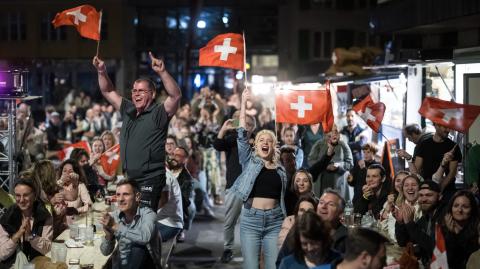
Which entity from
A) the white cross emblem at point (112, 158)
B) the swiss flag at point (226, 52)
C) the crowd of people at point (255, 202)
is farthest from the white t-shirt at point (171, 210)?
the white cross emblem at point (112, 158)

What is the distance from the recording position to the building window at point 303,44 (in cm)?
4841

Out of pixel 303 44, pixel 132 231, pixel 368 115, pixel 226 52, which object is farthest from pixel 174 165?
pixel 303 44

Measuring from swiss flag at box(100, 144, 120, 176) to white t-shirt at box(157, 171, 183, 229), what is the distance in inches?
163

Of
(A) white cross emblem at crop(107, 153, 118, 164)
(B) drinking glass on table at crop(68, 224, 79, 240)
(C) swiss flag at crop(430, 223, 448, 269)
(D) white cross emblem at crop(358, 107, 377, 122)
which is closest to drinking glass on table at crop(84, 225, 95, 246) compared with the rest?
(B) drinking glass on table at crop(68, 224, 79, 240)

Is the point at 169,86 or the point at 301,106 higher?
the point at 169,86

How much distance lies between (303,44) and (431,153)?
123ft

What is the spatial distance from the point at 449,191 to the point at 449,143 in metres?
0.86

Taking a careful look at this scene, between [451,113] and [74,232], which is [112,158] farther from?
[451,113]

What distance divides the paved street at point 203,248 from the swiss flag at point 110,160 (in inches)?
61.3

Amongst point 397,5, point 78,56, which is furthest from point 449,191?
point 78,56

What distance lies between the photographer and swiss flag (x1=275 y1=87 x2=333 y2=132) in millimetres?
12242

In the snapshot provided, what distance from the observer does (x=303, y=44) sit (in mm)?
48625

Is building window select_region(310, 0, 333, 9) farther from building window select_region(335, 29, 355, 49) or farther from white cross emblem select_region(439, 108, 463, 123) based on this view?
white cross emblem select_region(439, 108, 463, 123)

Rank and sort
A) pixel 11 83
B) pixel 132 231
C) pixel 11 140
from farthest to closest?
1. pixel 11 140
2. pixel 11 83
3. pixel 132 231
